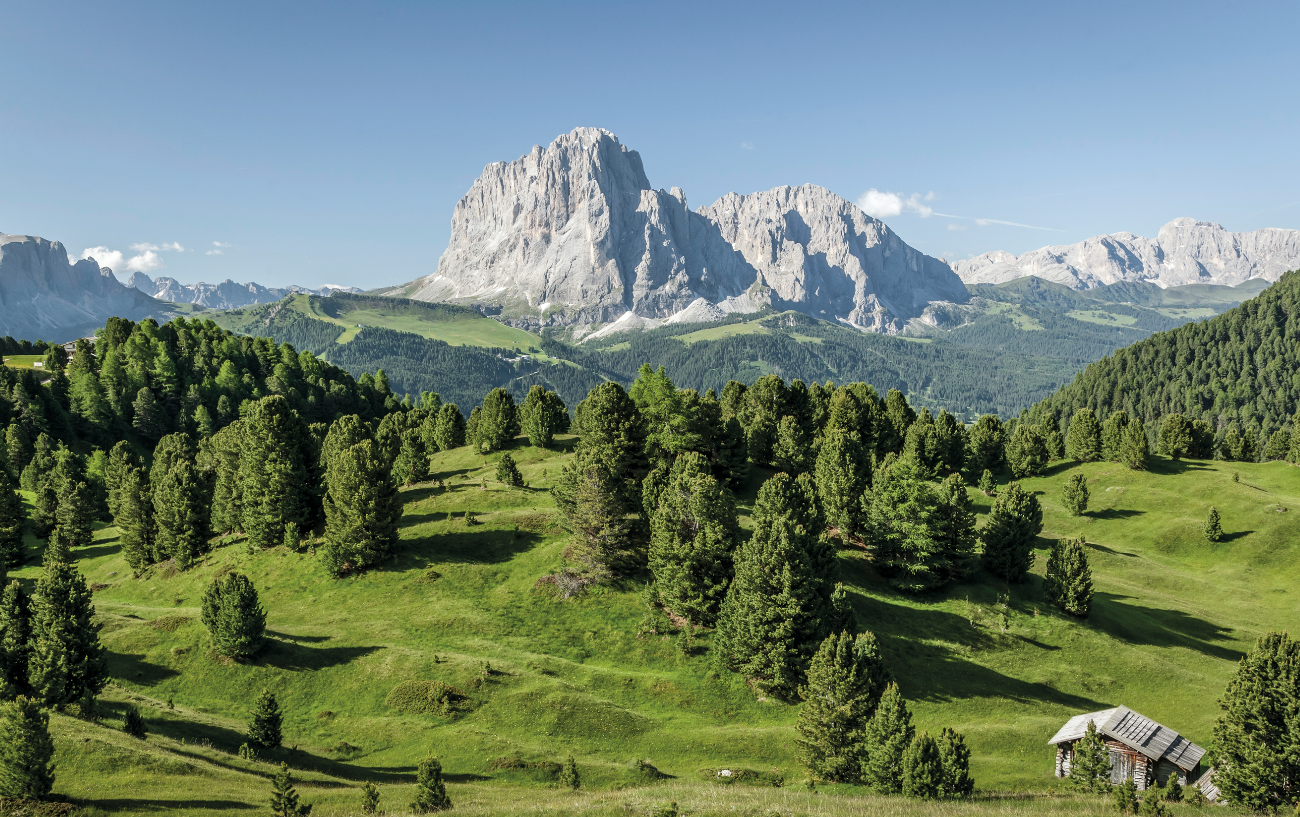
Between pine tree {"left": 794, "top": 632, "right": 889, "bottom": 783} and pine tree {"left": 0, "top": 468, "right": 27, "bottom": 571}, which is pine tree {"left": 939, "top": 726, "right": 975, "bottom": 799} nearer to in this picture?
pine tree {"left": 794, "top": 632, "right": 889, "bottom": 783}

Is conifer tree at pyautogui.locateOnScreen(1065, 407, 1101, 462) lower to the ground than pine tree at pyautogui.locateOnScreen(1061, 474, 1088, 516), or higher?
higher

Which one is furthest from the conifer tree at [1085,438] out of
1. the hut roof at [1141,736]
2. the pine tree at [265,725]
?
the pine tree at [265,725]

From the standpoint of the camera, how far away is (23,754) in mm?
27078

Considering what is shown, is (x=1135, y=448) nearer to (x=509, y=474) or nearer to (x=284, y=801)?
(x=509, y=474)

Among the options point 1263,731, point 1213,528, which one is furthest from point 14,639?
point 1213,528

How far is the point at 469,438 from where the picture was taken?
128250 millimetres

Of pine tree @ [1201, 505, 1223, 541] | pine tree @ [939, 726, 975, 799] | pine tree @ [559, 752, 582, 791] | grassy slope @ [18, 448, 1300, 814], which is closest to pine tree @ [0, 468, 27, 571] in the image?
grassy slope @ [18, 448, 1300, 814]

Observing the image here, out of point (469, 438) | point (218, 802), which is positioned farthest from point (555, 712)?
point (469, 438)

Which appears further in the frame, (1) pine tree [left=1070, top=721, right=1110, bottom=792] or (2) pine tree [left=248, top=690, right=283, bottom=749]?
(2) pine tree [left=248, top=690, right=283, bottom=749]

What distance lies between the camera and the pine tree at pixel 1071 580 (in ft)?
215

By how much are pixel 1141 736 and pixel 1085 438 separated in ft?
329

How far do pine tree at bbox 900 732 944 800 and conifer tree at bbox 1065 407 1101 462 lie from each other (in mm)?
116436

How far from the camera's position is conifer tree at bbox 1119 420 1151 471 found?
116 m

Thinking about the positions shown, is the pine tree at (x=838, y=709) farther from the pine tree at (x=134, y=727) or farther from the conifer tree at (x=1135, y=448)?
the conifer tree at (x=1135, y=448)
